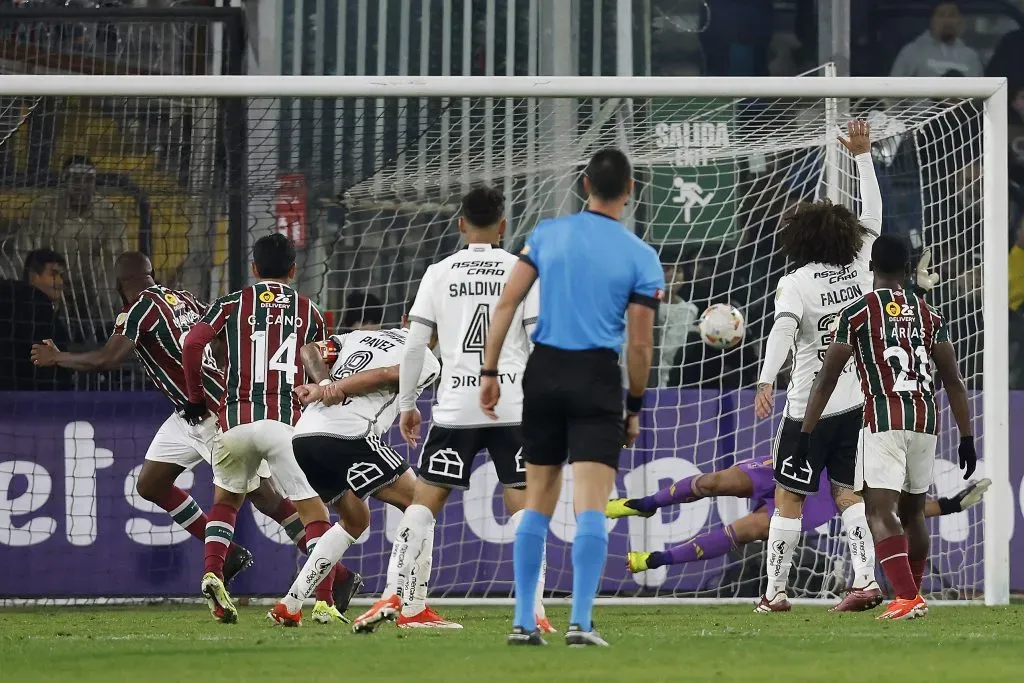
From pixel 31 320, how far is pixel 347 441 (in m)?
3.79

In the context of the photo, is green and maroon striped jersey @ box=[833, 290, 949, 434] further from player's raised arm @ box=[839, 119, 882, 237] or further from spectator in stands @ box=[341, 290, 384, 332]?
spectator in stands @ box=[341, 290, 384, 332]

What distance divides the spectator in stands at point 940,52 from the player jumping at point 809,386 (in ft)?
16.5

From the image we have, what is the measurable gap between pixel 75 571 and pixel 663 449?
3676mm

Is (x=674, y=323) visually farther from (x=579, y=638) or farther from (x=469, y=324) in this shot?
(x=579, y=638)

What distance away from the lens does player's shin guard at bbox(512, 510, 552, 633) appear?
6.16 metres

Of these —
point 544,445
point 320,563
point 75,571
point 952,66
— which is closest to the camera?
point 544,445

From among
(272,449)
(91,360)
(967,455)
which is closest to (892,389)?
(967,455)

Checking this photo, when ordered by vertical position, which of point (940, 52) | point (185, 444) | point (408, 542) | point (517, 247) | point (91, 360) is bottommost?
point (408, 542)

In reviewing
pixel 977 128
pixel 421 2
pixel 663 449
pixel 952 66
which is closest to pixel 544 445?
pixel 663 449

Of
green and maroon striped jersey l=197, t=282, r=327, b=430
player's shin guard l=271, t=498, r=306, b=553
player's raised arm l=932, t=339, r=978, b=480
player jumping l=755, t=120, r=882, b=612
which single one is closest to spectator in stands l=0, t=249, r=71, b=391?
player's shin guard l=271, t=498, r=306, b=553

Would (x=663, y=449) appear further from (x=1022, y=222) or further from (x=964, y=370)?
(x=1022, y=222)

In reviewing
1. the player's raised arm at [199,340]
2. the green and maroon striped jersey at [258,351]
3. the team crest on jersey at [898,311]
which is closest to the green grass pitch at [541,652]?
the green and maroon striped jersey at [258,351]

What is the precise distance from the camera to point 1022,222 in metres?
12.7

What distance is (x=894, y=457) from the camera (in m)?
8.18
